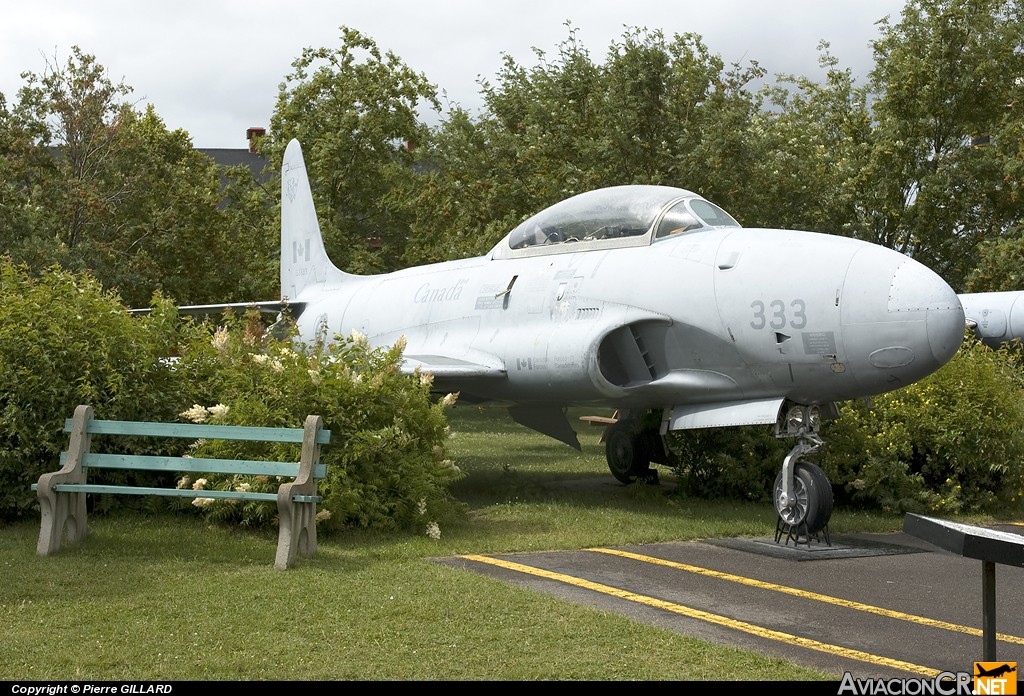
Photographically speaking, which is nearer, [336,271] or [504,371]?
[504,371]

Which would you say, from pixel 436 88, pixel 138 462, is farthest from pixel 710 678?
pixel 436 88

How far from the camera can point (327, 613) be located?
6539mm

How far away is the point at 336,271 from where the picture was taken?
1769 cm

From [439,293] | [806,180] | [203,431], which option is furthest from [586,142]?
[203,431]

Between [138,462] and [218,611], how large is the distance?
2.43 metres

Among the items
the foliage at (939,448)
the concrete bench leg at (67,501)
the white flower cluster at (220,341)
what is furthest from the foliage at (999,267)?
the concrete bench leg at (67,501)

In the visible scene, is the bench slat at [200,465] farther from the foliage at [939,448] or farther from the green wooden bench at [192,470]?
the foliage at [939,448]

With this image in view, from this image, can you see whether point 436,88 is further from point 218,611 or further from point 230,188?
point 218,611

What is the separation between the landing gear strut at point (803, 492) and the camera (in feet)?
30.8

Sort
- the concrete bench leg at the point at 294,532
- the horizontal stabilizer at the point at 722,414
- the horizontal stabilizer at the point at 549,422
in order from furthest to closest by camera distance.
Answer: the horizontal stabilizer at the point at 549,422 → the horizontal stabilizer at the point at 722,414 → the concrete bench leg at the point at 294,532

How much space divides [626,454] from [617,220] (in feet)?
11.0

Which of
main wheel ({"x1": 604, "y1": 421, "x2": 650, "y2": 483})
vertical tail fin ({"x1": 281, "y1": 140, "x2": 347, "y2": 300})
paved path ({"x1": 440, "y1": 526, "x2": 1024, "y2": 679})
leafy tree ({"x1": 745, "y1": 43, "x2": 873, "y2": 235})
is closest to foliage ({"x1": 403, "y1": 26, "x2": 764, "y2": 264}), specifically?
leafy tree ({"x1": 745, "y1": 43, "x2": 873, "y2": 235})

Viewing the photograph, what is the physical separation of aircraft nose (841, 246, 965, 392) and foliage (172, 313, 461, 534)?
353 centimetres

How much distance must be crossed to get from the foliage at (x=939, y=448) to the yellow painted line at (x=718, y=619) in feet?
14.9
